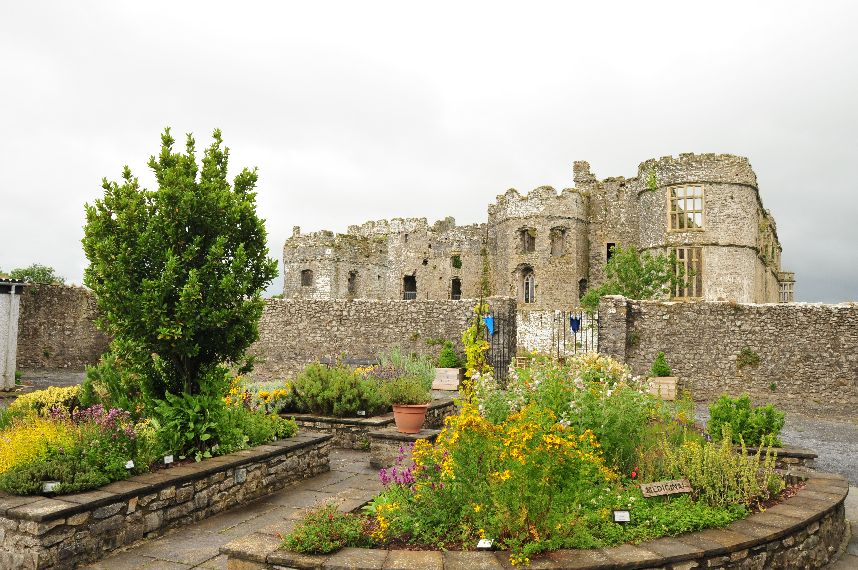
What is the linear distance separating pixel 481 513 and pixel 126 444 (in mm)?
3735

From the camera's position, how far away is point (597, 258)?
104ft

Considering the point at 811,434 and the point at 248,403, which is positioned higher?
the point at 248,403

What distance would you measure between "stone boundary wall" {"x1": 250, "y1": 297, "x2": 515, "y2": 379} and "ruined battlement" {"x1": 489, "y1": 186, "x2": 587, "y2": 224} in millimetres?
12261

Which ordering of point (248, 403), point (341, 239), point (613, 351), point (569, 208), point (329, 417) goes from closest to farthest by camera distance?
point (248, 403) < point (329, 417) < point (613, 351) < point (569, 208) < point (341, 239)

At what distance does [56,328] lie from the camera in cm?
2209

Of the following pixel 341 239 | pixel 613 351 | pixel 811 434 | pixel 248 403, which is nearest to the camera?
pixel 248 403

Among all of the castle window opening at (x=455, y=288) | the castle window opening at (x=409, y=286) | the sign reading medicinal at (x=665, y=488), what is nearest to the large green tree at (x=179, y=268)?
the sign reading medicinal at (x=665, y=488)

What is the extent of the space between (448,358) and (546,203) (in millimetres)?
14702

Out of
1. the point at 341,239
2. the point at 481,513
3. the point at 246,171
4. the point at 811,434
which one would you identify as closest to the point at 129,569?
the point at 481,513

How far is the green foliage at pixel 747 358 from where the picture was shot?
661 inches

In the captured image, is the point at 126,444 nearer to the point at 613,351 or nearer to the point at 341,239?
the point at 613,351

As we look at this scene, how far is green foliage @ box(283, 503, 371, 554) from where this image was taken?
14.6 feet

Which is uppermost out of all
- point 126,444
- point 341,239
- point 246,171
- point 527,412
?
point 341,239

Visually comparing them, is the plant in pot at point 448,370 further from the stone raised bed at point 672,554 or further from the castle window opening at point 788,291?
the castle window opening at point 788,291
